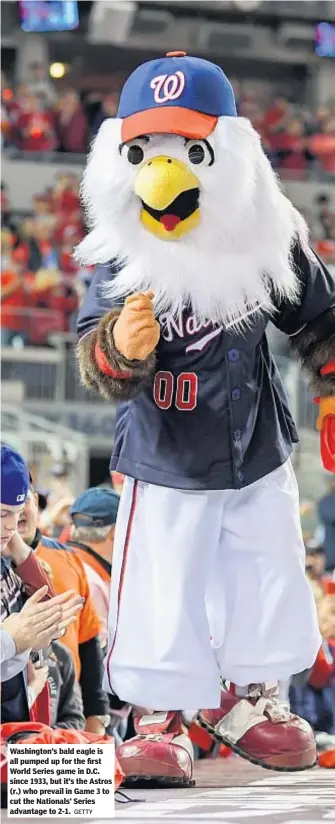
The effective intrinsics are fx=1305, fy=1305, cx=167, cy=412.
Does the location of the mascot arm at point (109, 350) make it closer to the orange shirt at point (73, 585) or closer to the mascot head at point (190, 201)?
the mascot head at point (190, 201)

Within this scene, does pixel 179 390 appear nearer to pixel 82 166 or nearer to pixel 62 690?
pixel 62 690

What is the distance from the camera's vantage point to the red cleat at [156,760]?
7.27 feet

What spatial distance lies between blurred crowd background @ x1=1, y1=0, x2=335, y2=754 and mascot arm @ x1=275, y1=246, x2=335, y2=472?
1.69m

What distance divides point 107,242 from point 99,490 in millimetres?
1203

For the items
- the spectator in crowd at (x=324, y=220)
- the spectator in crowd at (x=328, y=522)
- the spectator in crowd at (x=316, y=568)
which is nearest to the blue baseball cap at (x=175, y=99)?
the spectator in crowd at (x=316, y=568)

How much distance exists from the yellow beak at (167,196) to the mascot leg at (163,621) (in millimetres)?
469

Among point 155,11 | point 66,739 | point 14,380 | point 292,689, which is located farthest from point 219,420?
point 155,11

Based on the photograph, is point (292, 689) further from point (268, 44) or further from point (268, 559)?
point (268, 44)

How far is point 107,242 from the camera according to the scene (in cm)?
236

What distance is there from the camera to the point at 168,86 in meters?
2.29

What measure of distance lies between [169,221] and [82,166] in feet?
32.0

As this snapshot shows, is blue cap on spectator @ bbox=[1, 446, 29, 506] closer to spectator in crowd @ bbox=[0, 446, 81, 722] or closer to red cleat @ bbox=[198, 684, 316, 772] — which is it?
spectator in crowd @ bbox=[0, 446, 81, 722]

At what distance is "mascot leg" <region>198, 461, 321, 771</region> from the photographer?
7.65 ft
